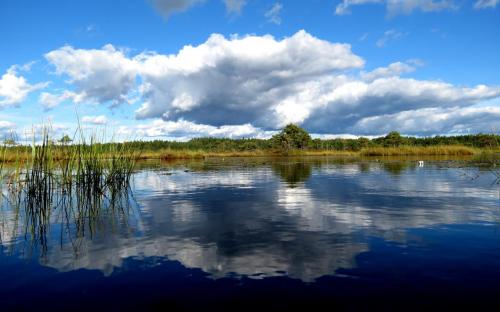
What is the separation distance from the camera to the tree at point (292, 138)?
8669 centimetres

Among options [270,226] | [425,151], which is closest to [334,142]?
[425,151]

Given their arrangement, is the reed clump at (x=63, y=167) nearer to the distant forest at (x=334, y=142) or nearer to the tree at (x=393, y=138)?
the distant forest at (x=334, y=142)

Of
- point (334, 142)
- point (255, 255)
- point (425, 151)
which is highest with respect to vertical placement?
point (334, 142)

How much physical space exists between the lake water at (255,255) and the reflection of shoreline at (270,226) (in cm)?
4

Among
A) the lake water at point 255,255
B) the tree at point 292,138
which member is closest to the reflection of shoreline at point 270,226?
the lake water at point 255,255

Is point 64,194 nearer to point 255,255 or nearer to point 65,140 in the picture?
point 65,140

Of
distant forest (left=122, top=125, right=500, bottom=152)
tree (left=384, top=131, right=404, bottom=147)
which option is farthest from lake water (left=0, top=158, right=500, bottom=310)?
tree (left=384, top=131, right=404, bottom=147)

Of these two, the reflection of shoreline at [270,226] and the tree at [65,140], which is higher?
the tree at [65,140]

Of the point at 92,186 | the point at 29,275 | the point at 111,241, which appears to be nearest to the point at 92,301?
the point at 29,275

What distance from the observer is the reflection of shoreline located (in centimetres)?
624

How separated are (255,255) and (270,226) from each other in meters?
2.39

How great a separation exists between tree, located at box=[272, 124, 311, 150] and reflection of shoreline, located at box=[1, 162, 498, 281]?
234 feet

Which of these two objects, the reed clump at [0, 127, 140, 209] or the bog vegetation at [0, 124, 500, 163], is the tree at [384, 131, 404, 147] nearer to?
the bog vegetation at [0, 124, 500, 163]

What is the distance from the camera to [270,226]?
8.84 m
